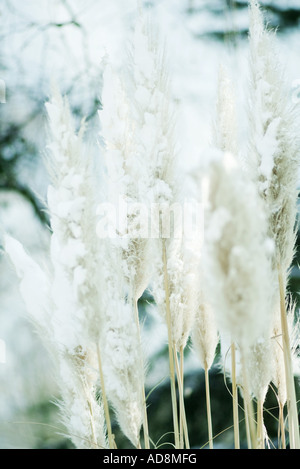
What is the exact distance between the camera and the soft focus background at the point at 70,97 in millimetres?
1244

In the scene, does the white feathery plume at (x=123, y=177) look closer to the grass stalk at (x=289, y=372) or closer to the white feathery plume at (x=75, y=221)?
the white feathery plume at (x=75, y=221)

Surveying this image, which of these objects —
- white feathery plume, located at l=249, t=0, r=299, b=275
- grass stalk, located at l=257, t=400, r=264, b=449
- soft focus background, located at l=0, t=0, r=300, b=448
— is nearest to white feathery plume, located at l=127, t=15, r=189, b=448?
white feathery plume, located at l=249, t=0, r=299, b=275

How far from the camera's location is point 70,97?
1.28 metres

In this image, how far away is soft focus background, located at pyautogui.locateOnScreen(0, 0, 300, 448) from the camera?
124 centimetres

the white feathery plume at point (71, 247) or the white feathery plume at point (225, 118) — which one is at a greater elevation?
the white feathery plume at point (225, 118)

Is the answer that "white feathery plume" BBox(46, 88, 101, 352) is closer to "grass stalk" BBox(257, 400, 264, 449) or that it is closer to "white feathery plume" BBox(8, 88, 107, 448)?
"white feathery plume" BBox(8, 88, 107, 448)

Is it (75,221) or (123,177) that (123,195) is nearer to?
(123,177)

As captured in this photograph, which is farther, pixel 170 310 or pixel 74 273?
pixel 170 310

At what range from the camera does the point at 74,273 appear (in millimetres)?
544

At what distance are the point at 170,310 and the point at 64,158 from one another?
31 centimetres

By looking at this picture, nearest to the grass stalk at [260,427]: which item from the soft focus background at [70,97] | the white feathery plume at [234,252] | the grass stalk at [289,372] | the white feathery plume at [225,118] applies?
the grass stalk at [289,372]

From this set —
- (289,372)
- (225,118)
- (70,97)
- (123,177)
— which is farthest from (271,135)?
(70,97)
